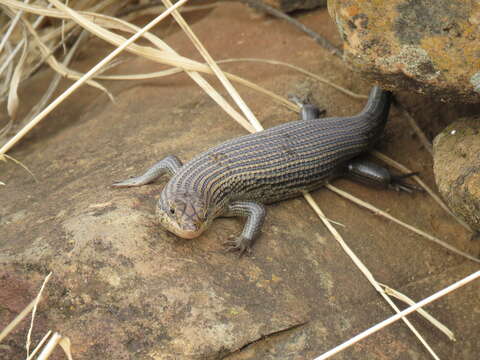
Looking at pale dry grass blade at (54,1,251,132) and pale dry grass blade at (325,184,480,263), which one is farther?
pale dry grass blade at (54,1,251,132)

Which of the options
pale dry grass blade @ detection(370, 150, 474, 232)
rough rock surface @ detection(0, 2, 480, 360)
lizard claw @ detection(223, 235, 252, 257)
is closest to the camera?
rough rock surface @ detection(0, 2, 480, 360)

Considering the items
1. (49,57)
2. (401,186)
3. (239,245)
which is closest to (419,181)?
(401,186)

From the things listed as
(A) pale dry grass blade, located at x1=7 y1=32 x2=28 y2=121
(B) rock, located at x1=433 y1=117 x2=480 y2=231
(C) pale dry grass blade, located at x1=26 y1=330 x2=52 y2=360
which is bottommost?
(B) rock, located at x1=433 y1=117 x2=480 y2=231

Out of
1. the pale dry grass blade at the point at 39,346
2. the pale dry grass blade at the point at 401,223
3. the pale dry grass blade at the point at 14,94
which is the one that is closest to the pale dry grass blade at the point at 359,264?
the pale dry grass blade at the point at 401,223

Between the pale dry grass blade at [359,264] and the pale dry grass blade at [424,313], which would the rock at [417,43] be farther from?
the pale dry grass blade at [424,313]

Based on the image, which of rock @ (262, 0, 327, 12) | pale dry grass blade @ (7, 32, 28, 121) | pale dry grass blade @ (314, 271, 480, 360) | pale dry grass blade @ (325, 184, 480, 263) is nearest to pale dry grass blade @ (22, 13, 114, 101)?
pale dry grass blade @ (7, 32, 28, 121)

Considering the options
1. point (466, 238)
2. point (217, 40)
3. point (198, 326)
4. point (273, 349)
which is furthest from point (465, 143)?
point (217, 40)

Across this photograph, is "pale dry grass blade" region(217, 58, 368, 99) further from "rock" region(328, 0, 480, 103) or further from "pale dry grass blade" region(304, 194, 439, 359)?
"rock" region(328, 0, 480, 103)

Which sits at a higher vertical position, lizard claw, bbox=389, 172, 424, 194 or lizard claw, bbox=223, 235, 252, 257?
lizard claw, bbox=223, 235, 252, 257
